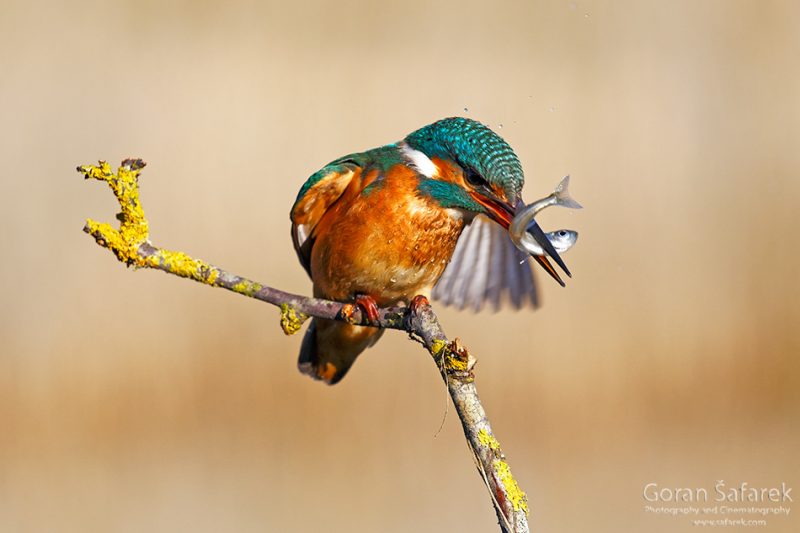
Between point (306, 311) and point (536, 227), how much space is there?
532 mm

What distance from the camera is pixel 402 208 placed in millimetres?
2615

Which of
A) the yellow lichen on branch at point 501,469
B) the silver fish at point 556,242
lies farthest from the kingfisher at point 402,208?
the yellow lichen on branch at point 501,469

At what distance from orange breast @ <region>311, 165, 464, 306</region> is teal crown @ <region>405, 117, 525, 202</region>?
0.11m

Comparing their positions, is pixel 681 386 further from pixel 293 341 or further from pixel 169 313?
pixel 169 313

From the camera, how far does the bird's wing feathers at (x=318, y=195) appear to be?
8.91ft

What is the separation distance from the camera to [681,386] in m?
4.69

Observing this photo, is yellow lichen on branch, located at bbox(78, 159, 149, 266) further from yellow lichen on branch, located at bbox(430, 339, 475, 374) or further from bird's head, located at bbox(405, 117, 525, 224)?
bird's head, located at bbox(405, 117, 525, 224)

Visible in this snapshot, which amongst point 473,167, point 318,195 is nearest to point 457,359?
point 473,167

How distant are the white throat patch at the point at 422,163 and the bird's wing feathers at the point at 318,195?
16 centimetres

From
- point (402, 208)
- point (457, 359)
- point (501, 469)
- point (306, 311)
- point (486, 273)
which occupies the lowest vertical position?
point (501, 469)

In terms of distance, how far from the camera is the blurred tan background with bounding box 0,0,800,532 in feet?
13.6

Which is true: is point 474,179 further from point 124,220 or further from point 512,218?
point 124,220

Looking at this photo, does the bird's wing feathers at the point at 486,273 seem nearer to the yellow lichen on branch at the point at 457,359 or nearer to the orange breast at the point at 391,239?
the orange breast at the point at 391,239

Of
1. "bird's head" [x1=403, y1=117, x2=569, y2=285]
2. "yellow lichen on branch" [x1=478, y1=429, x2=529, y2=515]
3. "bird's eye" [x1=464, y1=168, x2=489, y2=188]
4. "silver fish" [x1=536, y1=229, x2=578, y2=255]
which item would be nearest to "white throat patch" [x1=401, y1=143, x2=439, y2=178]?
"bird's head" [x1=403, y1=117, x2=569, y2=285]
